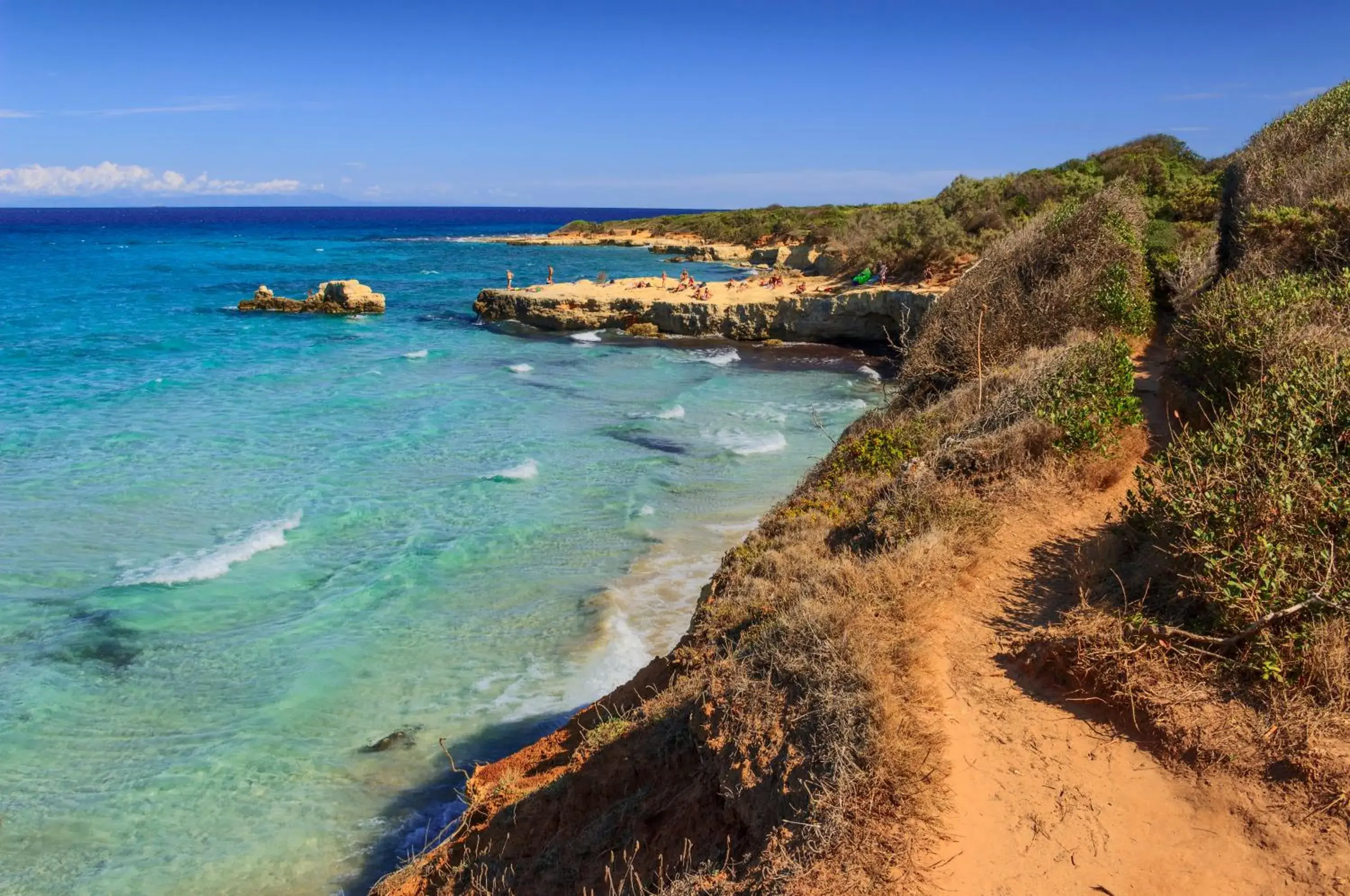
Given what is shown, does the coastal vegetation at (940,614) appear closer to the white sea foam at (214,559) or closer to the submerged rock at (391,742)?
the submerged rock at (391,742)

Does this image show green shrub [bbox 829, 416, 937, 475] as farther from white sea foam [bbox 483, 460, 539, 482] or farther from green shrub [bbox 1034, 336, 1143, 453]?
white sea foam [bbox 483, 460, 539, 482]

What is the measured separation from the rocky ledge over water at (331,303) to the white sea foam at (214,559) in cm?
3133

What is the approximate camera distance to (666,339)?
38.2m

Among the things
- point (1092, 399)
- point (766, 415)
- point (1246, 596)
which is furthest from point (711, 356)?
point (1246, 596)

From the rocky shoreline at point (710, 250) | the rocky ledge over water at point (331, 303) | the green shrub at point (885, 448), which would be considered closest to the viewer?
the green shrub at point (885, 448)

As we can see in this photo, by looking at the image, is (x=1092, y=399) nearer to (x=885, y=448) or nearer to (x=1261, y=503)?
(x=885, y=448)

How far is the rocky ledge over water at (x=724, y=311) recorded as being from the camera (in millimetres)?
34938

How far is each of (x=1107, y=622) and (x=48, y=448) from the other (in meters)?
23.5

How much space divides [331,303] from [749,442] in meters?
32.0

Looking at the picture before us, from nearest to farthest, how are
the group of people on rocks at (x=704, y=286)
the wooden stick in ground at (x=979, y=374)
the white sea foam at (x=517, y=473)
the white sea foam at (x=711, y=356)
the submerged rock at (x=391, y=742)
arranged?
the submerged rock at (x=391, y=742), the wooden stick in ground at (x=979, y=374), the white sea foam at (x=517, y=473), the white sea foam at (x=711, y=356), the group of people on rocks at (x=704, y=286)

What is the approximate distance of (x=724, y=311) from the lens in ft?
124

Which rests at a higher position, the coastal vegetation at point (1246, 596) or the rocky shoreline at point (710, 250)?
the rocky shoreline at point (710, 250)

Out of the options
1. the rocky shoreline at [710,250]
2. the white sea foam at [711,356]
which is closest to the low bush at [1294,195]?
the white sea foam at [711,356]

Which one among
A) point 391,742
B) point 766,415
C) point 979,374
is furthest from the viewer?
point 766,415
